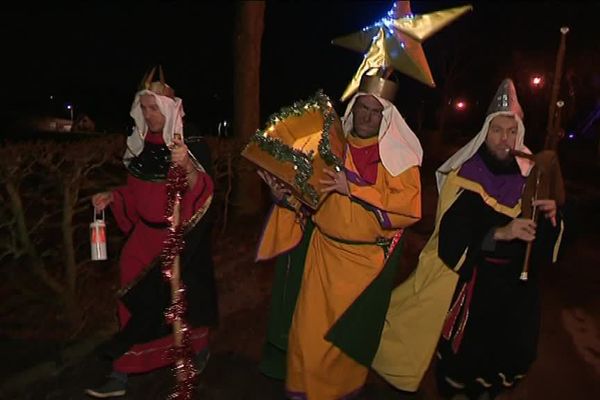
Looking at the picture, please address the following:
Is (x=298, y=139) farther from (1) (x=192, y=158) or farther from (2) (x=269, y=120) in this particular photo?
(1) (x=192, y=158)

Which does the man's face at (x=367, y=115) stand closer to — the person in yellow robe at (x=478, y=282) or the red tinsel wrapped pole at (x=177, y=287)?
the person in yellow robe at (x=478, y=282)

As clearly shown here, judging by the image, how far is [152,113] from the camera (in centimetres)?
328

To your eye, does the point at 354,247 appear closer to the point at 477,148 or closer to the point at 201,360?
the point at 477,148

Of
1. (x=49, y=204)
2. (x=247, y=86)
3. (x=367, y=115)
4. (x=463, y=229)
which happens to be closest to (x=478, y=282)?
(x=463, y=229)

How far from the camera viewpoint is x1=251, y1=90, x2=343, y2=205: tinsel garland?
10.1 ft

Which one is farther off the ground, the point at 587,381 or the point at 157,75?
the point at 157,75

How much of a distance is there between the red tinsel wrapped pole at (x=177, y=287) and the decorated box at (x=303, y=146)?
43 cm

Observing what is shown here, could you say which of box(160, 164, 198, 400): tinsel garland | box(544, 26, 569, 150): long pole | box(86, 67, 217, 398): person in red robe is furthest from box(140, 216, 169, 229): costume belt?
box(544, 26, 569, 150): long pole

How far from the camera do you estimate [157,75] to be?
11.3 ft

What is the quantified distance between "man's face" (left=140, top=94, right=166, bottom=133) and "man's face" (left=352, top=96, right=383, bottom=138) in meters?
1.18

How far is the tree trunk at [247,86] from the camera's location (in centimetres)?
844

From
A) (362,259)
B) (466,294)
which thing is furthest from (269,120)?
(466,294)

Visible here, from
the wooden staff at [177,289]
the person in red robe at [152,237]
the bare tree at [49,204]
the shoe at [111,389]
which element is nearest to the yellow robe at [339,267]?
the person in red robe at [152,237]

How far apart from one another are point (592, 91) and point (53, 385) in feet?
79.4
